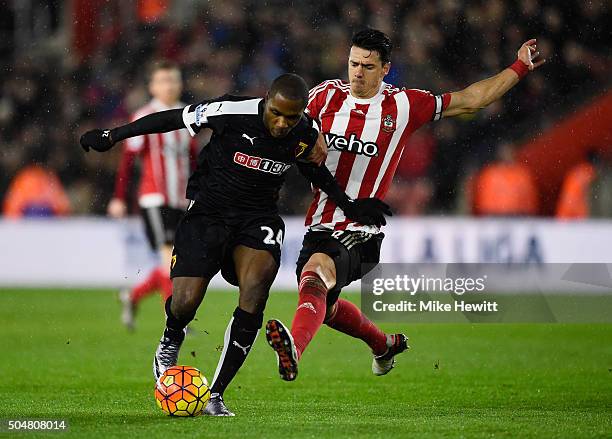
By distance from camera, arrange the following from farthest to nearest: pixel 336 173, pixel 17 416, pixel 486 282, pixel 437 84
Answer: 1. pixel 437 84
2. pixel 486 282
3. pixel 336 173
4. pixel 17 416

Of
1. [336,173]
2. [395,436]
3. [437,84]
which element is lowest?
[395,436]

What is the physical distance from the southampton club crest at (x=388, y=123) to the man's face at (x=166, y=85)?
3498 millimetres

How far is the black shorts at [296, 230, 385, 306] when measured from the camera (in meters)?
6.52

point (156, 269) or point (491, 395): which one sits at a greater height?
point (156, 269)

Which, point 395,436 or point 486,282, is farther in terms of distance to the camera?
point 486,282

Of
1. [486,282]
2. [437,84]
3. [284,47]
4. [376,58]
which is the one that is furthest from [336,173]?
[284,47]

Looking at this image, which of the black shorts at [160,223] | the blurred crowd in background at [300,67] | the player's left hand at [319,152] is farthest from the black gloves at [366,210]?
the blurred crowd in background at [300,67]

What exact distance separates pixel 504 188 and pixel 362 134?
7.60 metres

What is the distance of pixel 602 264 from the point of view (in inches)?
510

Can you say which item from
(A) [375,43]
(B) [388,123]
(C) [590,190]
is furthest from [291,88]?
(C) [590,190]

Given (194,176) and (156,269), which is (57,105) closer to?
(156,269)

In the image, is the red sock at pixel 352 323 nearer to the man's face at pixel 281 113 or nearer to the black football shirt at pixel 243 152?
the black football shirt at pixel 243 152

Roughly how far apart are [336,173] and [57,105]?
996 centimetres

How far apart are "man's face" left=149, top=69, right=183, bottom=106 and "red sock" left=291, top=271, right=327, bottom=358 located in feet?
12.7
